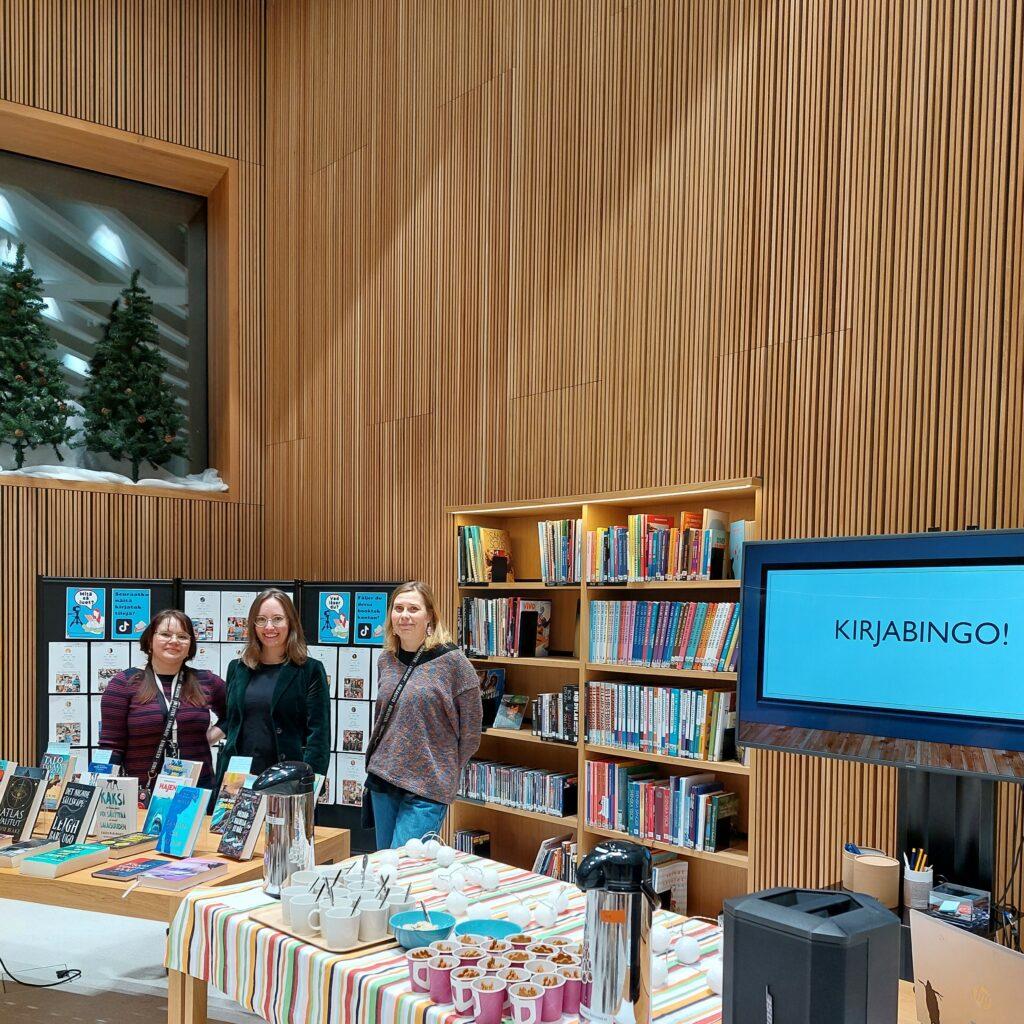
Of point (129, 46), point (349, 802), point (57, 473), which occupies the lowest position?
point (349, 802)

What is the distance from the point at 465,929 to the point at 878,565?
1.45 meters

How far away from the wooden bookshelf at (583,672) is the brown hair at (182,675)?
60.8 inches

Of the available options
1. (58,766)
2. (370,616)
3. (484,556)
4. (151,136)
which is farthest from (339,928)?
(151,136)

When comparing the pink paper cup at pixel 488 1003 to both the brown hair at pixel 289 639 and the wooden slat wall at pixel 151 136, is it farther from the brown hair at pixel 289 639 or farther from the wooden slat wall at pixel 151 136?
the wooden slat wall at pixel 151 136

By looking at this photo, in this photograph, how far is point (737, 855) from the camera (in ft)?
13.9

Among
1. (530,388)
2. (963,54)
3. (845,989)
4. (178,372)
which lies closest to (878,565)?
(845,989)

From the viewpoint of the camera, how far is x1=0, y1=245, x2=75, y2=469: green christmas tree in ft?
21.6

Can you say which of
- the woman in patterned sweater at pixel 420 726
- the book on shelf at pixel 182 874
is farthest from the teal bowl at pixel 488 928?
the woman in patterned sweater at pixel 420 726

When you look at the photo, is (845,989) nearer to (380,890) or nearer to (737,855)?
(380,890)

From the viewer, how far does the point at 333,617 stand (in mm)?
6293

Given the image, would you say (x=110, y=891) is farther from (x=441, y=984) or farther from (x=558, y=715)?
(x=558, y=715)

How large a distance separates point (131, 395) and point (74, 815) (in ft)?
13.8

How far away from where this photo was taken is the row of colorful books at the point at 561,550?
4984 millimetres

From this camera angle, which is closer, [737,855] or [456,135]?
[737,855]
